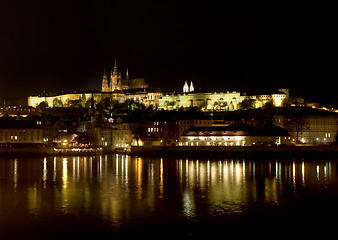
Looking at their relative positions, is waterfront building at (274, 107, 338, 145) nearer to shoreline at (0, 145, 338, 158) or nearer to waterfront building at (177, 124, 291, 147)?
waterfront building at (177, 124, 291, 147)

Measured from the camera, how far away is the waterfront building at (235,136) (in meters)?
32.4

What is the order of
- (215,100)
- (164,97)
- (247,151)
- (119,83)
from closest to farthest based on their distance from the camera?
(247,151)
(215,100)
(164,97)
(119,83)

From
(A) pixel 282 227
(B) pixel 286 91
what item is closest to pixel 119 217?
(A) pixel 282 227

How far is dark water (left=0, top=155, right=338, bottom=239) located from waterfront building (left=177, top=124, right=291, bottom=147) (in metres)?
9.65

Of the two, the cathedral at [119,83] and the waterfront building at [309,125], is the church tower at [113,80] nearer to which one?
the cathedral at [119,83]

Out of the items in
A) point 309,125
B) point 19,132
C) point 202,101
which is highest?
point 202,101

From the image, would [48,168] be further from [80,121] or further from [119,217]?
[80,121]

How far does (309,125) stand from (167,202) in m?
27.0

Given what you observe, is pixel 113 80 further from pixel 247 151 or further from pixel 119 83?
pixel 247 151

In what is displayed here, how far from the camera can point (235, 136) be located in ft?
108

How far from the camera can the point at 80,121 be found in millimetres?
44688

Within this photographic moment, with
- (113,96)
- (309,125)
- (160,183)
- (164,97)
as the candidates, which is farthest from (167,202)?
(113,96)

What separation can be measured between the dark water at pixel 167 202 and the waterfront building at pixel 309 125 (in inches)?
592

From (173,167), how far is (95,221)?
11.7 metres
